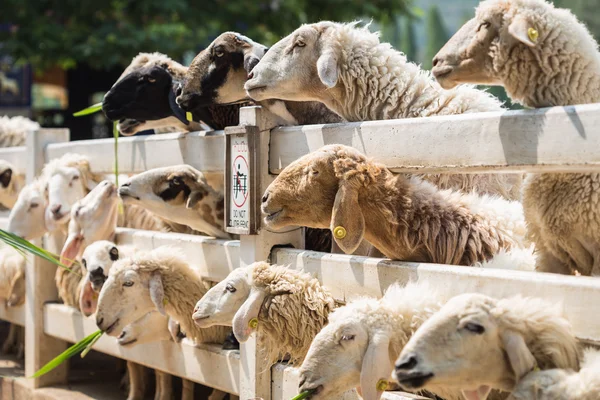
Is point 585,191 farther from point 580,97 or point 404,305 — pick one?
point 404,305

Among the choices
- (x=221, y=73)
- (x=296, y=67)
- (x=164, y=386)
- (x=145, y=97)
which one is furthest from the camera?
(x=145, y=97)

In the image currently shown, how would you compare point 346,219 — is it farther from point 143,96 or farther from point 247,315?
point 143,96

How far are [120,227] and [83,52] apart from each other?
8.03 metres

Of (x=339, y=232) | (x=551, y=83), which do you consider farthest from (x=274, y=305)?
(x=551, y=83)

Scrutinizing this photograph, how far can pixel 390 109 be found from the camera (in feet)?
14.1

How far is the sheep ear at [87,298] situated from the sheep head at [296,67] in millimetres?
1479

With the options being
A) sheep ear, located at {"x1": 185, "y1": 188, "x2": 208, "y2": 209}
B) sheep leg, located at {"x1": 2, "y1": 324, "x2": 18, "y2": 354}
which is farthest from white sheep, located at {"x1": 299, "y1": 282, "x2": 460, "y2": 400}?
sheep leg, located at {"x1": 2, "y1": 324, "x2": 18, "y2": 354}

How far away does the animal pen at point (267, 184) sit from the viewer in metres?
2.87

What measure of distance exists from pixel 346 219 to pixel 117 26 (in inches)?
433

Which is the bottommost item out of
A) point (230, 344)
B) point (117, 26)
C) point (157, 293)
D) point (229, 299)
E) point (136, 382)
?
point (136, 382)

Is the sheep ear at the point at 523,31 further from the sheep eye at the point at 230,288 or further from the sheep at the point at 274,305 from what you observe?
the sheep eye at the point at 230,288

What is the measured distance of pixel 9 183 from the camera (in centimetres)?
688

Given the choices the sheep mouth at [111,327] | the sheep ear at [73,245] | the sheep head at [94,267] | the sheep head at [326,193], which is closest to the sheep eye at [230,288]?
the sheep head at [326,193]

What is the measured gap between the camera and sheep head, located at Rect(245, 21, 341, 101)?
4289 millimetres
